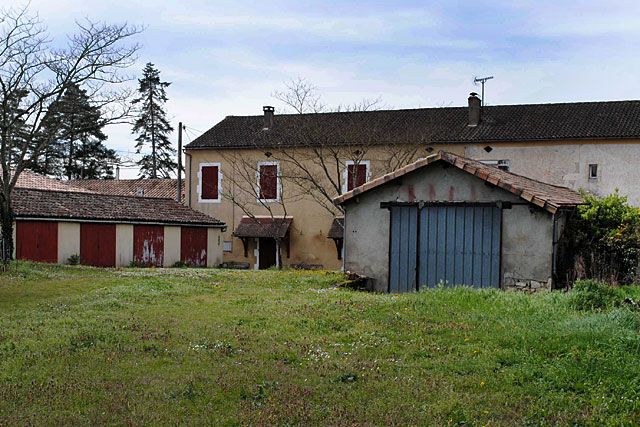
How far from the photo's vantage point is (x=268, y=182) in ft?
97.0

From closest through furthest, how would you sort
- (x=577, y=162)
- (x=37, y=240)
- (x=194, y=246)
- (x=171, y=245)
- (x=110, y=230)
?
(x=37, y=240) → (x=110, y=230) → (x=577, y=162) → (x=171, y=245) → (x=194, y=246)

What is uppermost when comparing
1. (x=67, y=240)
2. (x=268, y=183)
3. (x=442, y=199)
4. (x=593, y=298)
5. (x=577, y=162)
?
(x=577, y=162)

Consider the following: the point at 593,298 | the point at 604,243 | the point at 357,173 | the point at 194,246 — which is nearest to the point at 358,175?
the point at 357,173

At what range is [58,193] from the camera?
25.8 meters

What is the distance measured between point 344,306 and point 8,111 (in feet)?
45.7

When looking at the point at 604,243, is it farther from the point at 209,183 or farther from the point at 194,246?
the point at 209,183

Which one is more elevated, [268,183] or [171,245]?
[268,183]

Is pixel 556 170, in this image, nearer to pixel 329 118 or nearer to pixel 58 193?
pixel 329 118

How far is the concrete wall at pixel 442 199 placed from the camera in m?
13.0

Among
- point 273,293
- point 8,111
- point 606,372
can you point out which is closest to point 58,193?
point 8,111

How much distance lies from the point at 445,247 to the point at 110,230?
16.2 metres

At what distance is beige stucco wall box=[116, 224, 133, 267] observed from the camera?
83.2 ft

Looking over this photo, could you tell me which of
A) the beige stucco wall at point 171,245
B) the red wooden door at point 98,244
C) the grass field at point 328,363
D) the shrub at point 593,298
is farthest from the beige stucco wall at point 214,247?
the shrub at point 593,298

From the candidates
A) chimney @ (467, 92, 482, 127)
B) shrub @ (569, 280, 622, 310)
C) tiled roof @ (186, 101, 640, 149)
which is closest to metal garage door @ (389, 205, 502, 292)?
shrub @ (569, 280, 622, 310)
